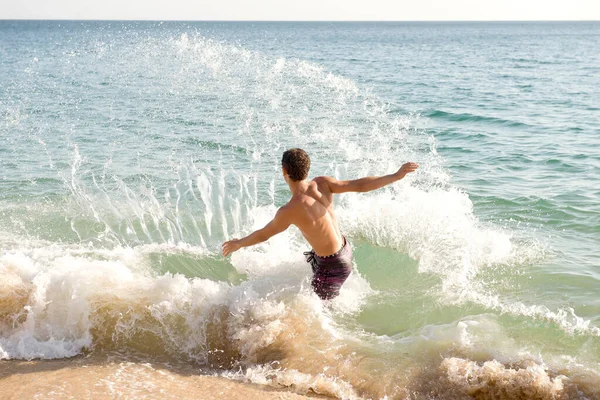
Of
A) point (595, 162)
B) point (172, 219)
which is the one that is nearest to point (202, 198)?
point (172, 219)

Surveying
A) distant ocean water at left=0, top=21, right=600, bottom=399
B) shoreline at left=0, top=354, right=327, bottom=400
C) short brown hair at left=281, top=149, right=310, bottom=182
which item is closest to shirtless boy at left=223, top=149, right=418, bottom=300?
short brown hair at left=281, top=149, right=310, bottom=182

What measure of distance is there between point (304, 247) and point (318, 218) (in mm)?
2321

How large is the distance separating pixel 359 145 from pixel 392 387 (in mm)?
7589

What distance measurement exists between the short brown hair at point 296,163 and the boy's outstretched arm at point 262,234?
300 millimetres

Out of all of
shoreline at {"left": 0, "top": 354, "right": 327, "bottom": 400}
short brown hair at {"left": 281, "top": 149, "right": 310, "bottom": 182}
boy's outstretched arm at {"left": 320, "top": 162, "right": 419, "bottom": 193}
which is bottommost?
shoreline at {"left": 0, "top": 354, "right": 327, "bottom": 400}

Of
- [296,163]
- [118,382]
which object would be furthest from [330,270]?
[118,382]

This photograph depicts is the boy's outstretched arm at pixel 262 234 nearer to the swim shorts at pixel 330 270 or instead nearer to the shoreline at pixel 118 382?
the swim shorts at pixel 330 270

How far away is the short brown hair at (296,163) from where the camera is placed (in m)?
4.95

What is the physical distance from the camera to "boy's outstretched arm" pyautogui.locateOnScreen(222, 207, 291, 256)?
16.0ft

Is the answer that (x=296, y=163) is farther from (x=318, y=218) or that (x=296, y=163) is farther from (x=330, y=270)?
(x=330, y=270)

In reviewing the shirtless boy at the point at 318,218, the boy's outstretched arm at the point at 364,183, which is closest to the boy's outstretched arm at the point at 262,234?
the shirtless boy at the point at 318,218

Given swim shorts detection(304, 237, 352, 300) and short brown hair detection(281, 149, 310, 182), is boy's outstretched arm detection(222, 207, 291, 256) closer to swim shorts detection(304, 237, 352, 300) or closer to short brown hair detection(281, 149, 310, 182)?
short brown hair detection(281, 149, 310, 182)

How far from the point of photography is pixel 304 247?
742cm

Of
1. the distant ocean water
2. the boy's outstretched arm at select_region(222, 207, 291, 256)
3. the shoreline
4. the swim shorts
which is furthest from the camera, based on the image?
the swim shorts
